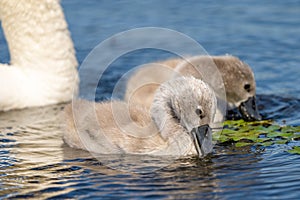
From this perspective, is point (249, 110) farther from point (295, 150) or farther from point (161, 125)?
point (161, 125)

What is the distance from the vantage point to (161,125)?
6992mm

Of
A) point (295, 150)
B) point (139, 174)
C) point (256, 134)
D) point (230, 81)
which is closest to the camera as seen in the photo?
point (139, 174)

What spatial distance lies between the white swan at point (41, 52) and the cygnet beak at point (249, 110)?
6.42 feet

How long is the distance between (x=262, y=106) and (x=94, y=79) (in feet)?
7.04

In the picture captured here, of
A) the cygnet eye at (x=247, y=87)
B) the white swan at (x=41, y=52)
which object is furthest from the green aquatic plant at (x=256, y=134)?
the white swan at (x=41, y=52)

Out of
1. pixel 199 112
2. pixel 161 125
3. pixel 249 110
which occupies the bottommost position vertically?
pixel 249 110

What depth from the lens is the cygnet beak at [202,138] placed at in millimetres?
6758

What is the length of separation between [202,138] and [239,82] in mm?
1936

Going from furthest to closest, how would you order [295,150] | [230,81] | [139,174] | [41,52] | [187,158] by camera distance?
[41,52]
[230,81]
[295,150]
[187,158]
[139,174]

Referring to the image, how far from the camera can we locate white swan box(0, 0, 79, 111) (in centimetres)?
911

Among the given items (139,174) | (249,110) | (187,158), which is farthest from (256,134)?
(139,174)

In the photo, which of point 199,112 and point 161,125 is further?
point 161,125

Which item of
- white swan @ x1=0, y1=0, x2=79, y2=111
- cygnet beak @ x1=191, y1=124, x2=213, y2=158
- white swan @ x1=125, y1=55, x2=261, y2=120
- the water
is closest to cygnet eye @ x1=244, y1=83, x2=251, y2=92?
white swan @ x1=125, y1=55, x2=261, y2=120

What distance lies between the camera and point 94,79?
9859mm
